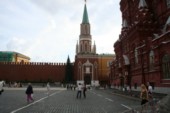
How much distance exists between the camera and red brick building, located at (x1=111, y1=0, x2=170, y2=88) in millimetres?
28106

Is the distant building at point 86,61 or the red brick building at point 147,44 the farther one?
the distant building at point 86,61

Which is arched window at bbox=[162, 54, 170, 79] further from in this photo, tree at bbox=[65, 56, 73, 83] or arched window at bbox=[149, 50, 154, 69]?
tree at bbox=[65, 56, 73, 83]

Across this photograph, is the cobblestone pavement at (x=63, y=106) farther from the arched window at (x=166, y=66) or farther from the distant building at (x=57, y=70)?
the distant building at (x=57, y=70)

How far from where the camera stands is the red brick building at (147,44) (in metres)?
28.1

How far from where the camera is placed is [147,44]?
105 feet

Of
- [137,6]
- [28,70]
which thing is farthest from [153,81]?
[28,70]

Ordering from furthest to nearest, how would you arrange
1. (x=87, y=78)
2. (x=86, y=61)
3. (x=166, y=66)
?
(x=87, y=78)
(x=86, y=61)
(x=166, y=66)

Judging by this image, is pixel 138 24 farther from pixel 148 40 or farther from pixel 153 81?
pixel 153 81

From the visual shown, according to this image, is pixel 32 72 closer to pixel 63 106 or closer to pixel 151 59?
pixel 151 59

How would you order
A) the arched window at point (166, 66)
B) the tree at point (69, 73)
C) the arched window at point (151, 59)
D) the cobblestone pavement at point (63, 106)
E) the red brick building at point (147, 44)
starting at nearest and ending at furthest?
the cobblestone pavement at point (63, 106) < the arched window at point (166, 66) < the red brick building at point (147, 44) < the arched window at point (151, 59) < the tree at point (69, 73)

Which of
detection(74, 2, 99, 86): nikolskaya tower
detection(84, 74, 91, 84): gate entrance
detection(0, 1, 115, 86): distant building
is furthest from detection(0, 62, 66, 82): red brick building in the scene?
detection(84, 74, 91, 84): gate entrance

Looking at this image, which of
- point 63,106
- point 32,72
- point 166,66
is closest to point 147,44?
point 166,66

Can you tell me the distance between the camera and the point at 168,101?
8812 mm

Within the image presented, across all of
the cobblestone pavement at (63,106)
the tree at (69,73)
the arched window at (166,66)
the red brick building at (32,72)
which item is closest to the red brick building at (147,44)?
the arched window at (166,66)
